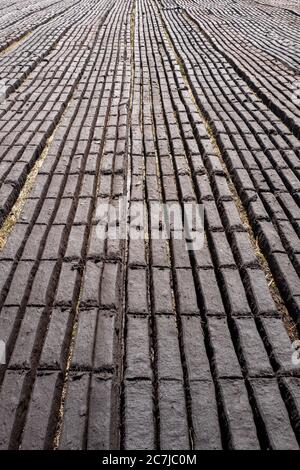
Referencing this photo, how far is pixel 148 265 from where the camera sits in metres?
2.88

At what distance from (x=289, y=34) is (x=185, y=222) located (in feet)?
29.5

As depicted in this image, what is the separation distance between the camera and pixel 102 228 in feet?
10.5

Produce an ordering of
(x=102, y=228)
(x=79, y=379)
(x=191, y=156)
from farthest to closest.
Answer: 1. (x=191, y=156)
2. (x=102, y=228)
3. (x=79, y=379)

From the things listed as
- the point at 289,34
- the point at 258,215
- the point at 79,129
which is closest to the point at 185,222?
the point at 258,215

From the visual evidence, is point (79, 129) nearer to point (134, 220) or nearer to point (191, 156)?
point (191, 156)

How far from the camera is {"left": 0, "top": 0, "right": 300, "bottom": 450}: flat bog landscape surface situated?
1.97 metres

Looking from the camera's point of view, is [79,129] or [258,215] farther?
[79,129]

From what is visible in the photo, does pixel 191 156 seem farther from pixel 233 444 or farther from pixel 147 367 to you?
pixel 233 444

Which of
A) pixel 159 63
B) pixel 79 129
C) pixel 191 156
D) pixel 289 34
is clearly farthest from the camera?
pixel 289 34

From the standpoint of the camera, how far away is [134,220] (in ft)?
10.9

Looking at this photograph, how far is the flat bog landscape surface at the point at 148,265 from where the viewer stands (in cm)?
197

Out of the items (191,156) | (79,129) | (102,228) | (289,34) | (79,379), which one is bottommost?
(79,379)

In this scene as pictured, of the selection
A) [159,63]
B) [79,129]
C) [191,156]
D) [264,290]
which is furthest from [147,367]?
[159,63]

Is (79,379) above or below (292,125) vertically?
below
